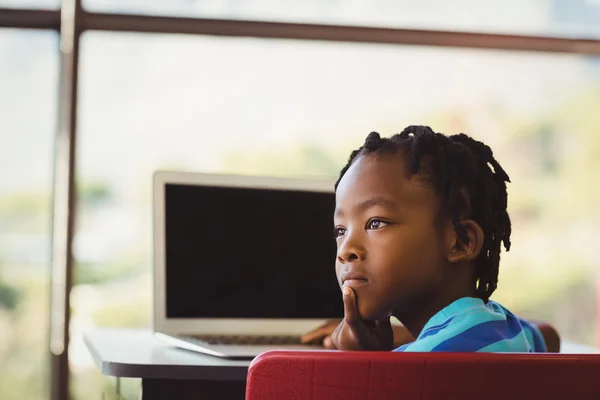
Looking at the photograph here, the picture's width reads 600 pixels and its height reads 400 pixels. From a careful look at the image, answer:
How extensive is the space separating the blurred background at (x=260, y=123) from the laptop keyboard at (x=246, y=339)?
1514 mm

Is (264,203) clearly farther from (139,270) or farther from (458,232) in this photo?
(139,270)

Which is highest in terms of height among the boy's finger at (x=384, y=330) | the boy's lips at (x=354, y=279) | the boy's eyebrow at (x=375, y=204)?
the boy's eyebrow at (x=375, y=204)

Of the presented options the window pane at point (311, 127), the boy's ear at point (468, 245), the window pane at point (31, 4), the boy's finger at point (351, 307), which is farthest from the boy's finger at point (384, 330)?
the window pane at point (31, 4)

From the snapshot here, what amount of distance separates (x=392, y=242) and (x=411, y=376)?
327 millimetres

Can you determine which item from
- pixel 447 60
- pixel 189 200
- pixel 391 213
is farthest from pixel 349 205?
pixel 447 60

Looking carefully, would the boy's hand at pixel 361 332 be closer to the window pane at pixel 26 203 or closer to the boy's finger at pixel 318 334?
the boy's finger at pixel 318 334

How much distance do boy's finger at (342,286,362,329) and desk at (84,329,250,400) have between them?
1.04 feet

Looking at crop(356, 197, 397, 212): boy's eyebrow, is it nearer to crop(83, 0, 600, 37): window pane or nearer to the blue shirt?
the blue shirt

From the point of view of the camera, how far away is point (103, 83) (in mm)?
3230

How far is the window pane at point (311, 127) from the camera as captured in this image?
3227mm

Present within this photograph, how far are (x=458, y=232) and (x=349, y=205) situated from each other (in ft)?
0.48

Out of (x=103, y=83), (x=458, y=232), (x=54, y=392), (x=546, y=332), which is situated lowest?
(x=54, y=392)

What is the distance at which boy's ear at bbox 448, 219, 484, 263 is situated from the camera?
1.10 m

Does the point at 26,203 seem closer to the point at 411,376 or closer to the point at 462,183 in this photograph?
the point at 462,183
